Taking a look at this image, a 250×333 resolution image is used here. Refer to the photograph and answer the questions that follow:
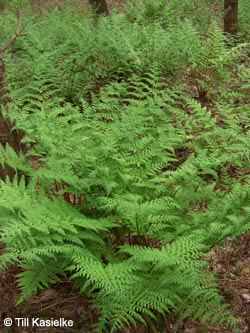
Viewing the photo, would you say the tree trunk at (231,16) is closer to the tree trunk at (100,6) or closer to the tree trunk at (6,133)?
the tree trunk at (100,6)

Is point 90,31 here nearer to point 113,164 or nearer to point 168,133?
point 168,133

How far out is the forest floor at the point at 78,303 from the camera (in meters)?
3.48

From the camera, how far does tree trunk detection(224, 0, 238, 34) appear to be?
799 cm

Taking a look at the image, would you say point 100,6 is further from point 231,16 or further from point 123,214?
point 123,214

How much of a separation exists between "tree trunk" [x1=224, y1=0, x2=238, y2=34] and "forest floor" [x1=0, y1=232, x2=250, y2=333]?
5.81 metres

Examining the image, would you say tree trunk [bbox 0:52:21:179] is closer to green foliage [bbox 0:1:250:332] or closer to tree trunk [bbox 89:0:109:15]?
green foliage [bbox 0:1:250:332]

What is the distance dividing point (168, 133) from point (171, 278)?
2.04 meters

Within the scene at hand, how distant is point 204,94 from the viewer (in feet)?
21.7

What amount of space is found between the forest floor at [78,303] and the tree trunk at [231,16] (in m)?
5.81

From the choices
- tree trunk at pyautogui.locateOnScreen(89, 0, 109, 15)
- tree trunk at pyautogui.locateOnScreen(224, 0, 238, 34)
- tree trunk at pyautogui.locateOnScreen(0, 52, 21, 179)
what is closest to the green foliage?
tree trunk at pyautogui.locateOnScreen(0, 52, 21, 179)

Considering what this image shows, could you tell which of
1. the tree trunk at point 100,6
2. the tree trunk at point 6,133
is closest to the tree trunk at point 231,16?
the tree trunk at point 100,6

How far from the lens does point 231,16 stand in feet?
26.6

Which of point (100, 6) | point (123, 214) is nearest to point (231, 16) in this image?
point (100, 6)

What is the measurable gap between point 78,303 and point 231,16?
269 inches
